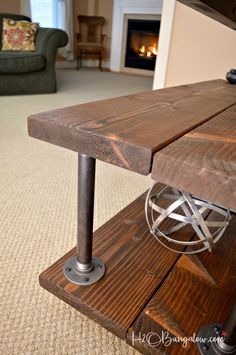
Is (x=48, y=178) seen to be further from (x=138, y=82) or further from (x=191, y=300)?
(x=138, y=82)

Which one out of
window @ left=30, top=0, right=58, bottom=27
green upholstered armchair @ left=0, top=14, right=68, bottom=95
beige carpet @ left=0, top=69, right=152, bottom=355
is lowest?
beige carpet @ left=0, top=69, right=152, bottom=355

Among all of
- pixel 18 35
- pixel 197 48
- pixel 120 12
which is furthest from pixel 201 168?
pixel 120 12

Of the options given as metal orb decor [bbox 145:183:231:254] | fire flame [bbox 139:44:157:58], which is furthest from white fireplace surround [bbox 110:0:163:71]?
metal orb decor [bbox 145:183:231:254]

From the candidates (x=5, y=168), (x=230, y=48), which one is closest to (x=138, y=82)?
(x=230, y=48)

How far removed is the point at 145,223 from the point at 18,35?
2797 millimetres

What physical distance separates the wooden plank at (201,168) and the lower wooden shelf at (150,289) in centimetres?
34

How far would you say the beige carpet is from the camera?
58 cm

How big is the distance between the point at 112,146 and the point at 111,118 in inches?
4.3

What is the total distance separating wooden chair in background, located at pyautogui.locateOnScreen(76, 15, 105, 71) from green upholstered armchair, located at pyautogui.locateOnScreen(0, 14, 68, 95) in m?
2.24

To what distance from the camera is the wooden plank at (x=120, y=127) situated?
0.35m

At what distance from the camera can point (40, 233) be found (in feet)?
2.91

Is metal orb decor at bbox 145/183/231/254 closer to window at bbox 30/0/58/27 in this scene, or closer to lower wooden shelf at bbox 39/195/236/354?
lower wooden shelf at bbox 39/195/236/354

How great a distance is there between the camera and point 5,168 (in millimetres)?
1296

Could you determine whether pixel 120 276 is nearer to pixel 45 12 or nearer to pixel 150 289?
pixel 150 289
